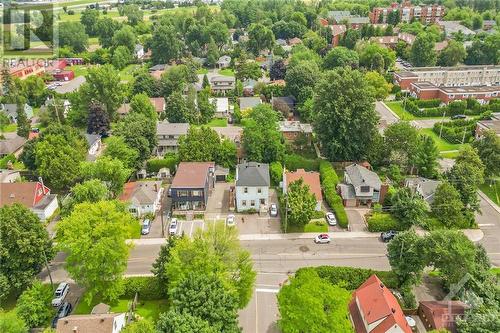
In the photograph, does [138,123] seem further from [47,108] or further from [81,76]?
[81,76]

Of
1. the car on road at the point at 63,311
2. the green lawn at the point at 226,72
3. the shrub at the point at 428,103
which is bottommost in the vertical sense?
the car on road at the point at 63,311

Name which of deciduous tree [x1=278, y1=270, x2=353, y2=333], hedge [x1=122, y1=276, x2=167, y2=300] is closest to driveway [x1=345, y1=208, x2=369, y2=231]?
deciduous tree [x1=278, y1=270, x2=353, y2=333]

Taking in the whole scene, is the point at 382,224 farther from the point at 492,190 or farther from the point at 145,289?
the point at 145,289

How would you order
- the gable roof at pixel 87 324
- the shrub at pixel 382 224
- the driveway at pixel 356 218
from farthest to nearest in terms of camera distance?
the driveway at pixel 356 218 → the shrub at pixel 382 224 → the gable roof at pixel 87 324

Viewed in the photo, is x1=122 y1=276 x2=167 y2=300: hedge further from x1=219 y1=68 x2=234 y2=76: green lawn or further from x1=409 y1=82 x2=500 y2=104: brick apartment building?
x1=219 y1=68 x2=234 y2=76: green lawn

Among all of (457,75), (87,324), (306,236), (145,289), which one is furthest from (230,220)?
(457,75)

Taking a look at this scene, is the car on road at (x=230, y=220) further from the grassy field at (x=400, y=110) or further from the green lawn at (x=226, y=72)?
the green lawn at (x=226, y=72)

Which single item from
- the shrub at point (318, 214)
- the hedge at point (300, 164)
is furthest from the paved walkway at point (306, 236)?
the hedge at point (300, 164)
